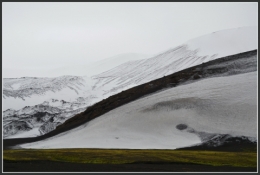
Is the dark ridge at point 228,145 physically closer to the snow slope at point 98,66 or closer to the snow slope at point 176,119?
→ the snow slope at point 176,119

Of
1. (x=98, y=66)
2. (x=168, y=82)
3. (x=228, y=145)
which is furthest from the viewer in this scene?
(x=98, y=66)

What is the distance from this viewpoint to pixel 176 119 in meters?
6.04

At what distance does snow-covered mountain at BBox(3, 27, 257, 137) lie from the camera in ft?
20.4

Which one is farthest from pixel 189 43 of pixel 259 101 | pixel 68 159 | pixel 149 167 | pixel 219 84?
pixel 68 159

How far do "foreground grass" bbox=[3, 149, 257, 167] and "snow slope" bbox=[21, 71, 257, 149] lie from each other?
0.34ft

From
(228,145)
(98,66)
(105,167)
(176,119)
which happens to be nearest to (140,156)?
(105,167)

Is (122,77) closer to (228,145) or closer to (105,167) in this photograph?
(105,167)

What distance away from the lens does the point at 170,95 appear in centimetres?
614

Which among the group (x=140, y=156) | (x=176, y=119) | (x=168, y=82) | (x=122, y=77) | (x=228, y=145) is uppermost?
(x=122, y=77)

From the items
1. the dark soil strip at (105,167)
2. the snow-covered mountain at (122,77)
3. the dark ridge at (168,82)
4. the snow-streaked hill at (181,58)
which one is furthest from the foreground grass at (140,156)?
the snow-streaked hill at (181,58)

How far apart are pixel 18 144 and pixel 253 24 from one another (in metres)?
4.76

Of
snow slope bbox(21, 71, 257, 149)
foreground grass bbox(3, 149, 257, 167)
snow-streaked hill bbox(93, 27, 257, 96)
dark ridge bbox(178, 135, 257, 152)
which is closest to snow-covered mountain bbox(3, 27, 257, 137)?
snow-streaked hill bbox(93, 27, 257, 96)

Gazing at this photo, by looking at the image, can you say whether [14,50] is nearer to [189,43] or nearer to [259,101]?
[189,43]

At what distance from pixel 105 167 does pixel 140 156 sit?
0.65 m
